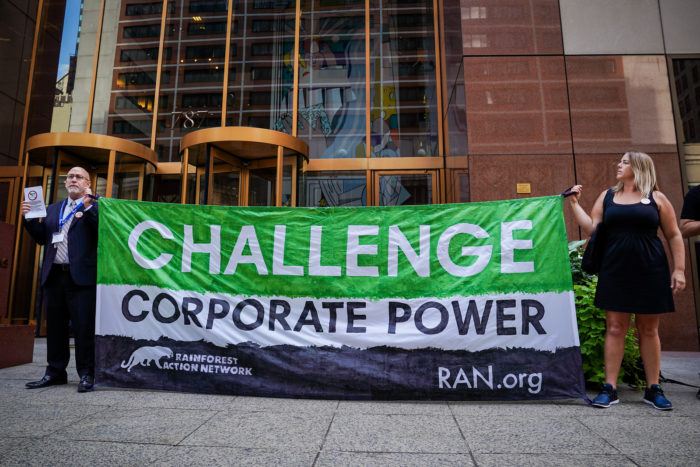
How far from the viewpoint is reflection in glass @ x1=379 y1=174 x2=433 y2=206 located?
27.7ft

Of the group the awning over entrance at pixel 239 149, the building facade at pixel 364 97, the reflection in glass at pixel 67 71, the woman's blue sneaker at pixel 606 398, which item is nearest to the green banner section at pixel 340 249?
the woman's blue sneaker at pixel 606 398

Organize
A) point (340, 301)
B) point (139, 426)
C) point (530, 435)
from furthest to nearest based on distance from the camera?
point (340, 301)
point (139, 426)
point (530, 435)

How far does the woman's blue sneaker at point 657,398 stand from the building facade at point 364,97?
3.53m

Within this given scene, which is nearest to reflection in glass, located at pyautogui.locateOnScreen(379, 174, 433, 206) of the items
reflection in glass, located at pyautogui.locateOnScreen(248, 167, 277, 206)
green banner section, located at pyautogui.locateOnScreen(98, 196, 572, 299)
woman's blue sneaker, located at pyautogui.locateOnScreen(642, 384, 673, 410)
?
reflection in glass, located at pyautogui.locateOnScreen(248, 167, 277, 206)

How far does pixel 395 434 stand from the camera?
270 centimetres

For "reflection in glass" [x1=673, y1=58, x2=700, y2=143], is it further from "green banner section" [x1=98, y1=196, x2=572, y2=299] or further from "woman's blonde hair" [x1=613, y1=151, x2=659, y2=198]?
"green banner section" [x1=98, y1=196, x2=572, y2=299]

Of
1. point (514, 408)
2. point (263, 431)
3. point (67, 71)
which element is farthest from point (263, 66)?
point (514, 408)

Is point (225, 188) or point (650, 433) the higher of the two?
point (225, 188)

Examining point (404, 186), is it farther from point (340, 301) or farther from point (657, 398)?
point (657, 398)

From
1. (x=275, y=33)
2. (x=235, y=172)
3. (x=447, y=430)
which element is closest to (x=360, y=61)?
(x=275, y=33)

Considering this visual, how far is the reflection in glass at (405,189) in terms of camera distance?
8.45 metres

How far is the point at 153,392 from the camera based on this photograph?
375 centimetres

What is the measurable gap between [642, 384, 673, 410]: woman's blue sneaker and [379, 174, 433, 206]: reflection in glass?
541 cm

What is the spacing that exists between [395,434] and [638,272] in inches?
90.7
